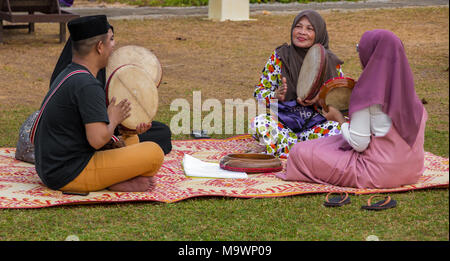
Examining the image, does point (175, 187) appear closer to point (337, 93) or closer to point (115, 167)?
point (115, 167)

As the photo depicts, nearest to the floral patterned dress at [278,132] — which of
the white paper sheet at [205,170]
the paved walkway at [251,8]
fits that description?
the white paper sheet at [205,170]

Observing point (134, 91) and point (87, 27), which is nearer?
point (87, 27)

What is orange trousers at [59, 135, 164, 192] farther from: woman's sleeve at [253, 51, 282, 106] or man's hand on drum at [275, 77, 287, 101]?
woman's sleeve at [253, 51, 282, 106]

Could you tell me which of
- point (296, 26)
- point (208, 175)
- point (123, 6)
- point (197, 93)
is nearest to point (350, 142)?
point (208, 175)

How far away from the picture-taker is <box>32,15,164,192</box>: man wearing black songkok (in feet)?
15.7

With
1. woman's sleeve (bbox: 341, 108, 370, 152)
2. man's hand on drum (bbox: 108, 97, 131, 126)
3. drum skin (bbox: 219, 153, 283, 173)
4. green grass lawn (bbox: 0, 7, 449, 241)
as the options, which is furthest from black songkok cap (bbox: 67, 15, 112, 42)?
woman's sleeve (bbox: 341, 108, 370, 152)

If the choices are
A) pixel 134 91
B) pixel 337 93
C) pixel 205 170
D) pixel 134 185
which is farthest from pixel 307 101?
pixel 134 185

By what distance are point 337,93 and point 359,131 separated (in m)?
0.53

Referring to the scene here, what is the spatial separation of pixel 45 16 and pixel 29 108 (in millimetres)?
4793

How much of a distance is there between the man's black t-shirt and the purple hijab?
1.90 m

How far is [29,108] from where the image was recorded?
861 centimetres

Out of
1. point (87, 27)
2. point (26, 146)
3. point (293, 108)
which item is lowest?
point (26, 146)

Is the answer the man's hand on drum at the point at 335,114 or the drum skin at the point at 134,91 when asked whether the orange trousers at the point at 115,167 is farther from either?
the man's hand on drum at the point at 335,114

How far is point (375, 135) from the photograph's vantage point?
16.8 ft
